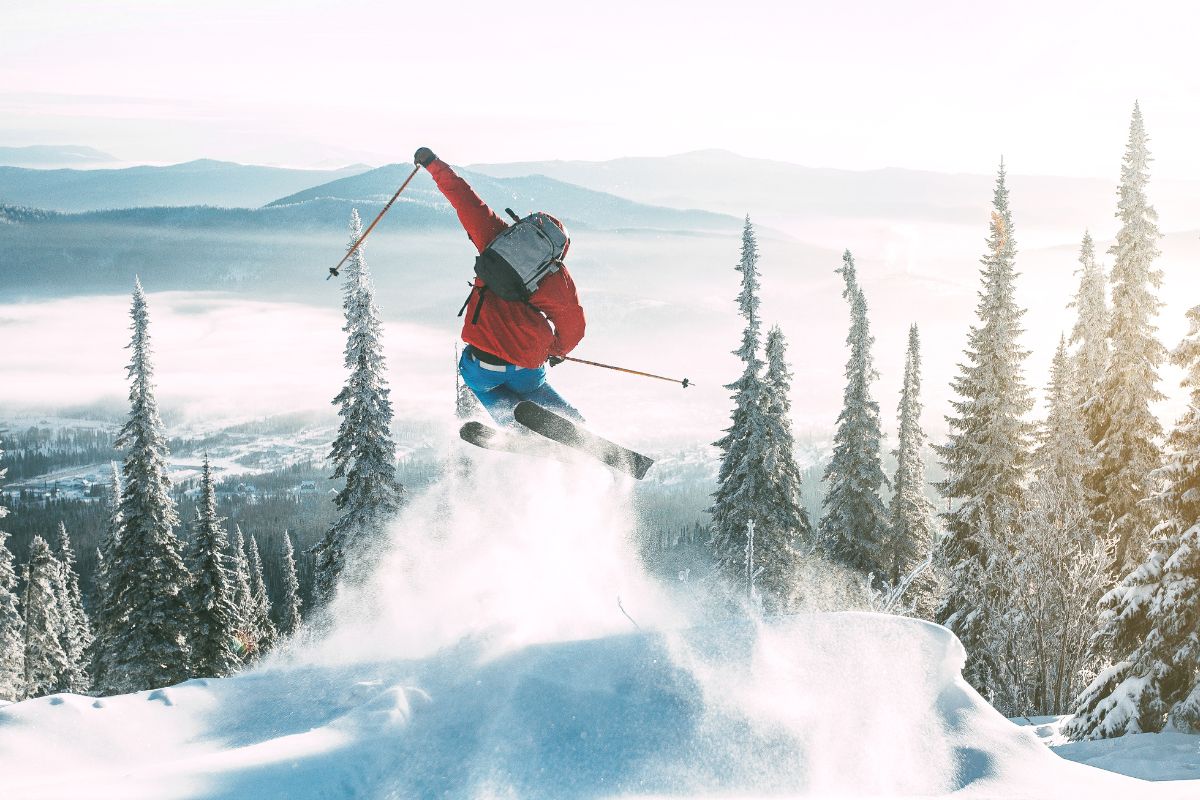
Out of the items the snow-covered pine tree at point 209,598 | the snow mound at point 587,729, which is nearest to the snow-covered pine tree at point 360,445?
the snow-covered pine tree at point 209,598

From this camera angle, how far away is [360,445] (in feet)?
85.8

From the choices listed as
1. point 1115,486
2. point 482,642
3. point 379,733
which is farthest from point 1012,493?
point 379,733

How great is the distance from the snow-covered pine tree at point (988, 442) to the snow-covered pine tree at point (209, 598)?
24.8 meters

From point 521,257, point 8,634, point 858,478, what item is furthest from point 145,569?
point 858,478

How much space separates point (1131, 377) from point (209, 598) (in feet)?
105

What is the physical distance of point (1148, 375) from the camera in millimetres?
26062

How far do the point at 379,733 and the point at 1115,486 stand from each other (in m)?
26.1

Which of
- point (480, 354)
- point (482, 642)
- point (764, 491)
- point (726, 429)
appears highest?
point (480, 354)

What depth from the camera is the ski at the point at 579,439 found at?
33.4ft

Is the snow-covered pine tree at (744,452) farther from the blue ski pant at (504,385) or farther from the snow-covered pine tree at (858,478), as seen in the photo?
the blue ski pant at (504,385)

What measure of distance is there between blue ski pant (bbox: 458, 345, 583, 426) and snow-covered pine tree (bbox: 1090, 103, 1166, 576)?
21.3m

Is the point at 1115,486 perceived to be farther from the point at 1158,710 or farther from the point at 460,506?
the point at 460,506

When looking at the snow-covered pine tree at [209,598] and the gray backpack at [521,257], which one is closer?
the gray backpack at [521,257]

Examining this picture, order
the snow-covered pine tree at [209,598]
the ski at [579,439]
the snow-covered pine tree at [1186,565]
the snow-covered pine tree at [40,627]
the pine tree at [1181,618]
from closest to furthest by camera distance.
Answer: the ski at [579,439]
the snow-covered pine tree at [1186,565]
the pine tree at [1181,618]
the snow-covered pine tree at [209,598]
the snow-covered pine tree at [40,627]
